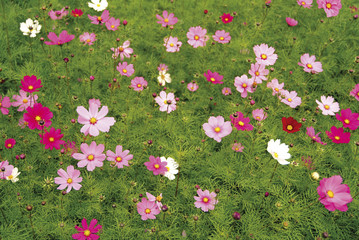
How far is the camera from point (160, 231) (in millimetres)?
1741

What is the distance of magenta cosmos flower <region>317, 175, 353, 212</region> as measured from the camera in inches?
53.5

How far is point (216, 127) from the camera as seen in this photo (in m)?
1.86

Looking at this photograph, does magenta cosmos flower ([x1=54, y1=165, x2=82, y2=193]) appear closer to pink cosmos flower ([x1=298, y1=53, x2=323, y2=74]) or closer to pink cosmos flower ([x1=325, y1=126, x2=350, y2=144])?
pink cosmos flower ([x1=325, y1=126, x2=350, y2=144])

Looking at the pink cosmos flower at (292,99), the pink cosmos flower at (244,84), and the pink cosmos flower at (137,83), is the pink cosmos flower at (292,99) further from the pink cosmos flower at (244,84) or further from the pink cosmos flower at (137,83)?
the pink cosmos flower at (137,83)

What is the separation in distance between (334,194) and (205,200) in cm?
70

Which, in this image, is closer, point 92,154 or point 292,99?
point 92,154

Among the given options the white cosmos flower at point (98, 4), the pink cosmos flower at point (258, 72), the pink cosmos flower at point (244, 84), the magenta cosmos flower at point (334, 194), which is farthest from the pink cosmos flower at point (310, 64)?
the white cosmos flower at point (98, 4)

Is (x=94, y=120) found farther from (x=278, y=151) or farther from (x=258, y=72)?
(x=258, y=72)

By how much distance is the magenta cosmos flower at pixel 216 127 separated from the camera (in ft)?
5.93

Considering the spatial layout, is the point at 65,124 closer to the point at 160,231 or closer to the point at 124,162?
the point at 124,162

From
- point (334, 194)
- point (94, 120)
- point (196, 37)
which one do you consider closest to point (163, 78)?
point (196, 37)

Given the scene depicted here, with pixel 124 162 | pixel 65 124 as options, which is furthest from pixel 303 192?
pixel 65 124

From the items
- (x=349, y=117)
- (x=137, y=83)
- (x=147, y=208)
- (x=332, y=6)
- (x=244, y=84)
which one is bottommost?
(x=147, y=208)

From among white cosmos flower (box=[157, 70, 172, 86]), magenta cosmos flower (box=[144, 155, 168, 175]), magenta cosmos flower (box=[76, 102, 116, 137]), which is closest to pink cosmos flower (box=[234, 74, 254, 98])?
white cosmos flower (box=[157, 70, 172, 86])
